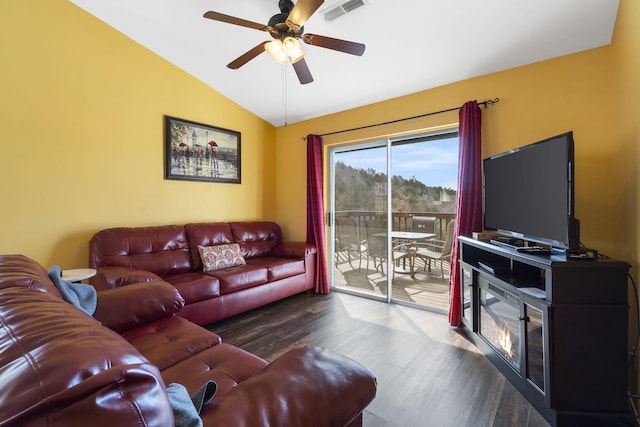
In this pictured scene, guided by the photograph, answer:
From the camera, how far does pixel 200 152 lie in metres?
3.58

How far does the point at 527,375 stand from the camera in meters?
1.71

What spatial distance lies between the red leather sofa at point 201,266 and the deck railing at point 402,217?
71cm

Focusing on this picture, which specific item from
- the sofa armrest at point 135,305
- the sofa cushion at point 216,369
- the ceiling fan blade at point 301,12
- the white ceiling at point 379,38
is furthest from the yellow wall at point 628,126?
the sofa armrest at point 135,305

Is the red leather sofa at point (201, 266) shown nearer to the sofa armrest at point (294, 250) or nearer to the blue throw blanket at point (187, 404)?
the sofa armrest at point (294, 250)

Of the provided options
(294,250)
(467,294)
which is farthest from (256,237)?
(467,294)

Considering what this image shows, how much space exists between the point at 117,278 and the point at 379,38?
2889 millimetres

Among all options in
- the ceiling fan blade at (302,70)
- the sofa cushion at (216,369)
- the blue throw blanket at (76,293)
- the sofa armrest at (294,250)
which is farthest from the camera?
the sofa armrest at (294,250)

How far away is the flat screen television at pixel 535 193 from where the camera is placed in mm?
1594

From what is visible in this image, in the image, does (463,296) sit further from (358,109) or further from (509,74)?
(358,109)

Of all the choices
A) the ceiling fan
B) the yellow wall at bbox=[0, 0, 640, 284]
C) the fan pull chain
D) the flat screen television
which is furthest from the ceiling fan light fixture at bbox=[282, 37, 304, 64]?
the flat screen television

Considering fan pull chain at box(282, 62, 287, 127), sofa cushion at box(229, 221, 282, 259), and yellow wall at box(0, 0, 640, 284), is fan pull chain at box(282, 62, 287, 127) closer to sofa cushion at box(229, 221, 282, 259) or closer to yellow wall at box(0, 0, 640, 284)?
yellow wall at box(0, 0, 640, 284)

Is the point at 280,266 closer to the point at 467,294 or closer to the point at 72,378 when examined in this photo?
the point at 467,294

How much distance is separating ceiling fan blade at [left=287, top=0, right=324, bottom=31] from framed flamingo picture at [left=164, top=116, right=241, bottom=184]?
6.87 feet

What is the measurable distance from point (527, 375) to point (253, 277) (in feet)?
7.81
